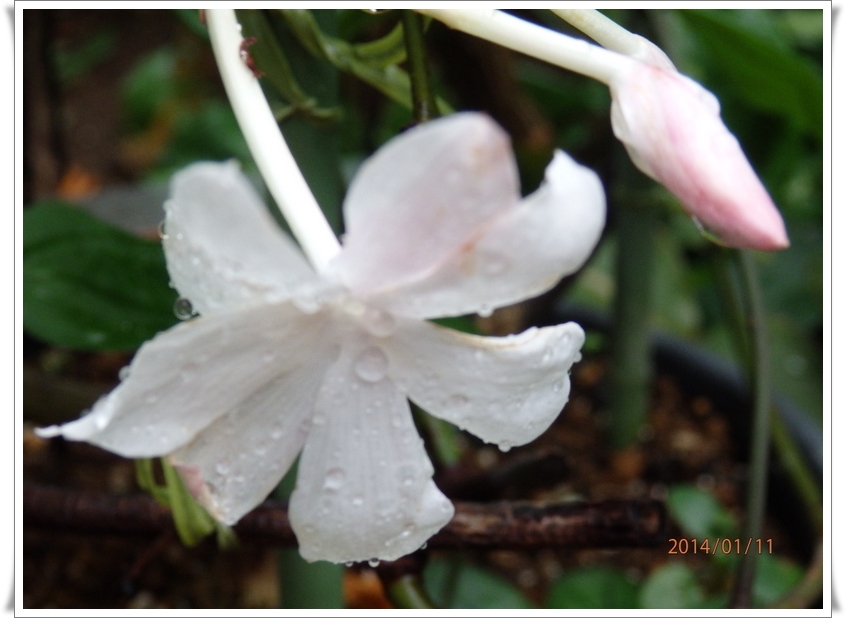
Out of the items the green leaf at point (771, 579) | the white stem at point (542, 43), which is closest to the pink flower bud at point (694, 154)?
the white stem at point (542, 43)

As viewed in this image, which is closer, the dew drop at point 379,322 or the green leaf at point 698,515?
the dew drop at point 379,322

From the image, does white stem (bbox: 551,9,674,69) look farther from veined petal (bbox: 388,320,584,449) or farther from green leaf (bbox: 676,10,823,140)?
green leaf (bbox: 676,10,823,140)

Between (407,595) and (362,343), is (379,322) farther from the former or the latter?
(407,595)

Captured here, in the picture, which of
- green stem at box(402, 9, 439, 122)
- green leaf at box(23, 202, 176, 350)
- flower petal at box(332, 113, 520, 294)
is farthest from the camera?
green leaf at box(23, 202, 176, 350)

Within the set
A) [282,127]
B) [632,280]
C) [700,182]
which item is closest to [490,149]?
[700,182]

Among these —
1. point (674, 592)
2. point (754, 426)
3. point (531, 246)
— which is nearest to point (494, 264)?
point (531, 246)

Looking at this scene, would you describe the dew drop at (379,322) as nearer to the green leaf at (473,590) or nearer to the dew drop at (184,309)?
the dew drop at (184,309)

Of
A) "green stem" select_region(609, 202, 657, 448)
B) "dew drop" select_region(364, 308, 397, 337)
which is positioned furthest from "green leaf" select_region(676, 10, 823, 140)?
"dew drop" select_region(364, 308, 397, 337)
